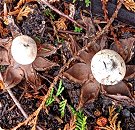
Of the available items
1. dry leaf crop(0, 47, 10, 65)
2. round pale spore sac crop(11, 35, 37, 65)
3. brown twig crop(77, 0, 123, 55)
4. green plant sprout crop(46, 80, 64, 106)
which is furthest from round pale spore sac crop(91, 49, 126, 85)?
dry leaf crop(0, 47, 10, 65)

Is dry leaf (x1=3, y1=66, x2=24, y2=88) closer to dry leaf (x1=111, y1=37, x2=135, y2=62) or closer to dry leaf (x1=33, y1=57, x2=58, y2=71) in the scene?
dry leaf (x1=33, y1=57, x2=58, y2=71)

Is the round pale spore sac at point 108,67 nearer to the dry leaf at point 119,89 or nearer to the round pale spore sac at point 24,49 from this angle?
the dry leaf at point 119,89

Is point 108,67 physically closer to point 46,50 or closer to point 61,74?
point 61,74

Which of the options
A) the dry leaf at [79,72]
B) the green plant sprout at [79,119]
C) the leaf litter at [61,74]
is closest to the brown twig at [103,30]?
the leaf litter at [61,74]

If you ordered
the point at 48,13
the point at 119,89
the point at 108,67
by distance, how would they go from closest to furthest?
the point at 108,67, the point at 119,89, the point at 48,13

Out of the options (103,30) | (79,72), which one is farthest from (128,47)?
(79,72)
